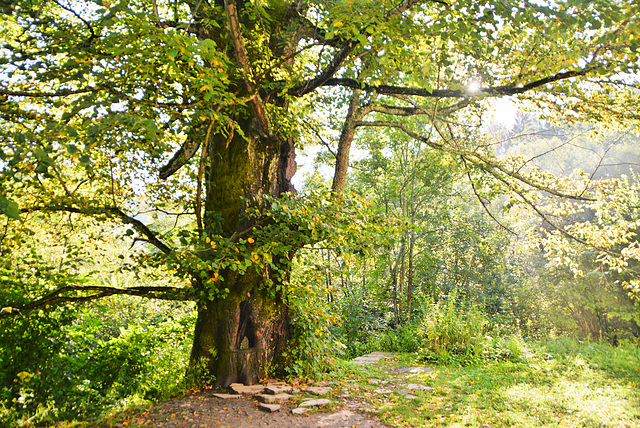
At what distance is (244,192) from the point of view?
195 inches

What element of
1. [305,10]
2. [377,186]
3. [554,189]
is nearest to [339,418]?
[554,189]

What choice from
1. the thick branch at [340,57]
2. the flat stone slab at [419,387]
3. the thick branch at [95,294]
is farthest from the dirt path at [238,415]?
the thick branch at [340,57]

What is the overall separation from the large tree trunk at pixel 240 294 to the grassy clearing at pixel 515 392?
4.10ft

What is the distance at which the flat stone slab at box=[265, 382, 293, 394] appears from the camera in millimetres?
4106

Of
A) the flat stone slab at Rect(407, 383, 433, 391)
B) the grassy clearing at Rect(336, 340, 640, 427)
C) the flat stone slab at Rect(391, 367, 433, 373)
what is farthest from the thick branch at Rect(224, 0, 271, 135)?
the flat stone slab at Rect(391, 367, 433, 373)

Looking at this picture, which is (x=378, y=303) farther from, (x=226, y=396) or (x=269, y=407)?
(x=269, y=407)

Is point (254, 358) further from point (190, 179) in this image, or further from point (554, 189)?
point (554, 189)

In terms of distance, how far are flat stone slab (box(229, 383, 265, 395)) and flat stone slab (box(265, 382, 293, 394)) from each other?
70mm

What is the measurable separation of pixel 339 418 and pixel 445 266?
9989 mm

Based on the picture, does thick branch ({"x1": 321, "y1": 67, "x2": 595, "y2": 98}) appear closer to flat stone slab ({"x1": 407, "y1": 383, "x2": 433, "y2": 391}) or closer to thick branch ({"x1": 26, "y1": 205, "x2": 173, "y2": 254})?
thick branch ({"x1": 26, "y1": 205, "x2": 173, "y2": 254})

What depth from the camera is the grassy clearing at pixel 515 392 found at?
3.88 metres

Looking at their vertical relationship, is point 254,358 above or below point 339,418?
above

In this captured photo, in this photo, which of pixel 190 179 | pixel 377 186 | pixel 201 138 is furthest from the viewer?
pixel 377 186

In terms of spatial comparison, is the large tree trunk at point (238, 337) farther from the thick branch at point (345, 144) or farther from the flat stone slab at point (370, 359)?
the flat stone slab at point (370, 359)
